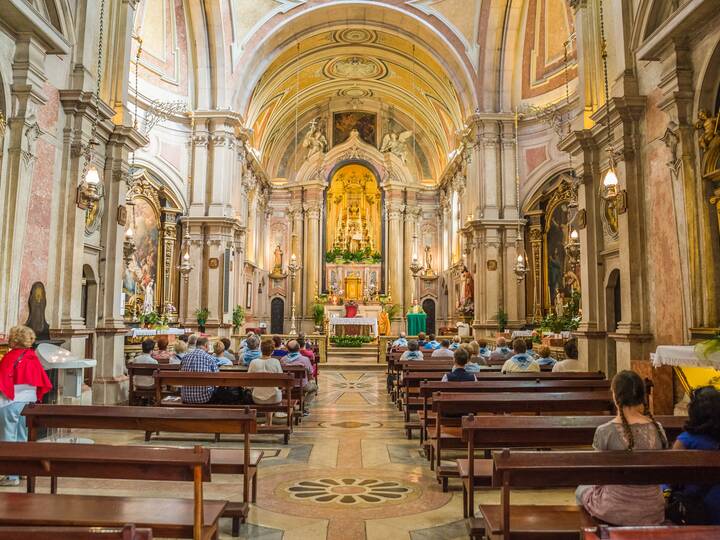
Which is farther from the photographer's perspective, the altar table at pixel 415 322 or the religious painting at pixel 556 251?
the altar table at pixel 415 322

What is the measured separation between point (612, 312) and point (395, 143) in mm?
21443

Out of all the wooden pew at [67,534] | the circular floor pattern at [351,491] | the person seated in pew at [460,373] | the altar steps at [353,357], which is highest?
the person seated in pew at [460,373]

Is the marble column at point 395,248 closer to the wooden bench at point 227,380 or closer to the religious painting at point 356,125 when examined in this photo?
the religious painting at point 356,125

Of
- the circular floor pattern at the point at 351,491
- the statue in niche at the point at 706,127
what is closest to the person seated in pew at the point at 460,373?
the circular floor pattern at the point at 351,491

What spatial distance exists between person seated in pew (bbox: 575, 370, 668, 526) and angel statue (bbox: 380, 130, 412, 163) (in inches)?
1074

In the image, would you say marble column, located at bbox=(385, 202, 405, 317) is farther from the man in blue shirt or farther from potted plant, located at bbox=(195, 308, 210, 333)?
the man in blue shirt

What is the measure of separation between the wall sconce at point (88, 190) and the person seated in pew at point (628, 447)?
723 cm

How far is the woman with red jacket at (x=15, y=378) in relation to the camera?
5.02 m

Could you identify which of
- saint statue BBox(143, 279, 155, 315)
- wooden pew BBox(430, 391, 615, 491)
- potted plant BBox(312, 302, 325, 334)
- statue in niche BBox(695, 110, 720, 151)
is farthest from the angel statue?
wooden pew BBox(430, 391, 615, 491)

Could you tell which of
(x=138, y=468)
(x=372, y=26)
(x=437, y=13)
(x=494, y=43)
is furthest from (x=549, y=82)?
(x=138, y=468)

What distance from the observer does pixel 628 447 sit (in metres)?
2.95

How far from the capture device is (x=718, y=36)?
6.35 m

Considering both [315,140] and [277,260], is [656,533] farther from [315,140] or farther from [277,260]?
[315,140]

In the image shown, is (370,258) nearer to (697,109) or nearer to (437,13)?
(437,13)
